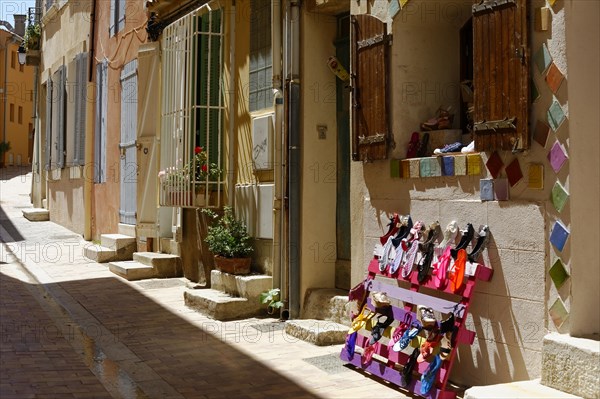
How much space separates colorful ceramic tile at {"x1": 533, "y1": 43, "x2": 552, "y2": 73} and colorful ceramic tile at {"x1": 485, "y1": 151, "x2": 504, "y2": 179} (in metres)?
0.61

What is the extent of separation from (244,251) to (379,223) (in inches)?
96.9

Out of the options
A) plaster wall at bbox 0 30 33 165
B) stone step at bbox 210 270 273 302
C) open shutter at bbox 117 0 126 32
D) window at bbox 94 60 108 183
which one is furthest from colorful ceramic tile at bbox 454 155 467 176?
plaster wall at bbox 0 30 33 165

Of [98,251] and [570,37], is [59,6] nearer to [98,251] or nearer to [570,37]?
[98,251]

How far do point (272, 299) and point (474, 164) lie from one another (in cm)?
320

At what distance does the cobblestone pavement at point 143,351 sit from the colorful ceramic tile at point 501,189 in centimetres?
151

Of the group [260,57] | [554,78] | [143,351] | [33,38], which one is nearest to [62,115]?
[33,38]

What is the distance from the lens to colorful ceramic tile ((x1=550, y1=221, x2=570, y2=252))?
417 cm

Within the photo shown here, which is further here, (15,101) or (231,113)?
(15,101)

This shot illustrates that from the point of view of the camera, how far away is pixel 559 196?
421 cm

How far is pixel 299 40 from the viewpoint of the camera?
7258 mm

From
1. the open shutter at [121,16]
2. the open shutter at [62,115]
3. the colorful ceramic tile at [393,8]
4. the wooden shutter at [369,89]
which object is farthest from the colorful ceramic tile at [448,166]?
the open shutter at [62,115]

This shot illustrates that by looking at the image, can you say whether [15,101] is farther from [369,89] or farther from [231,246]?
[369,89]

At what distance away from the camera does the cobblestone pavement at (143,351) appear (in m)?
5.02

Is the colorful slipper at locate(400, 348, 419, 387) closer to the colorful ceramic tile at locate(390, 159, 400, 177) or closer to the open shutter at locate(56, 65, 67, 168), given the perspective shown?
the colorful ceramic tile at locate(390, 159, 400, 177)
